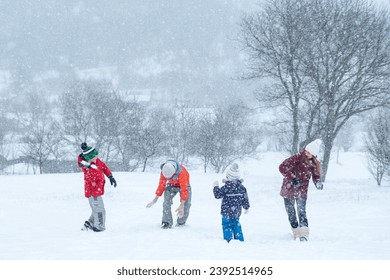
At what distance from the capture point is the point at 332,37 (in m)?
21.1

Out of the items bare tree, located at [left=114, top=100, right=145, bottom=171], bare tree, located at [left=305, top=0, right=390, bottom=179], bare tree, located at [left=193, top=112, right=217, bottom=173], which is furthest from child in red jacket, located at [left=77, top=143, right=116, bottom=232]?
bare tree, located at [left=193, top=112, right=217, bottom=173]

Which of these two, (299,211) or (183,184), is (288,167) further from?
(183,184)

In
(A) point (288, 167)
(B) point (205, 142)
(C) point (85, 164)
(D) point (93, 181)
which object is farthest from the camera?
(B) point (205, 142)

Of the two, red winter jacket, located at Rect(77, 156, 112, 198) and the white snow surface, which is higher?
red winter jacket, located at Rect(77, 156, 112, 198)

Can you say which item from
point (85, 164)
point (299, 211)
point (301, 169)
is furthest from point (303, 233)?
point (85, 164)

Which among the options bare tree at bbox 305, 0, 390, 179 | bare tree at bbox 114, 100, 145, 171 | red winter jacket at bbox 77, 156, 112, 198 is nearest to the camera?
red winter jacket at bbox 77, 156, 112, 198

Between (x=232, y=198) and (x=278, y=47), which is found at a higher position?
(x=278, y=47)

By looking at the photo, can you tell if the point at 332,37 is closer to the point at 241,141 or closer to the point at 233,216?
the point at 233,216

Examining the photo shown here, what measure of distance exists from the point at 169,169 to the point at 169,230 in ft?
4.09

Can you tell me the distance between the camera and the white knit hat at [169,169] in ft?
24.6

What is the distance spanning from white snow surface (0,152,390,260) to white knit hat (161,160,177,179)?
114 cm

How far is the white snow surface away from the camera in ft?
17.5

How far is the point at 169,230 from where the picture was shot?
7504mm

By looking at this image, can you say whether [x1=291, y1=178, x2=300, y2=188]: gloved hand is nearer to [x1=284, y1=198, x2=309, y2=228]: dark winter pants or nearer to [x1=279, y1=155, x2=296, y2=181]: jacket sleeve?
[x1=279, y1=155, x2=296, y2=181]: jacket sleeve
